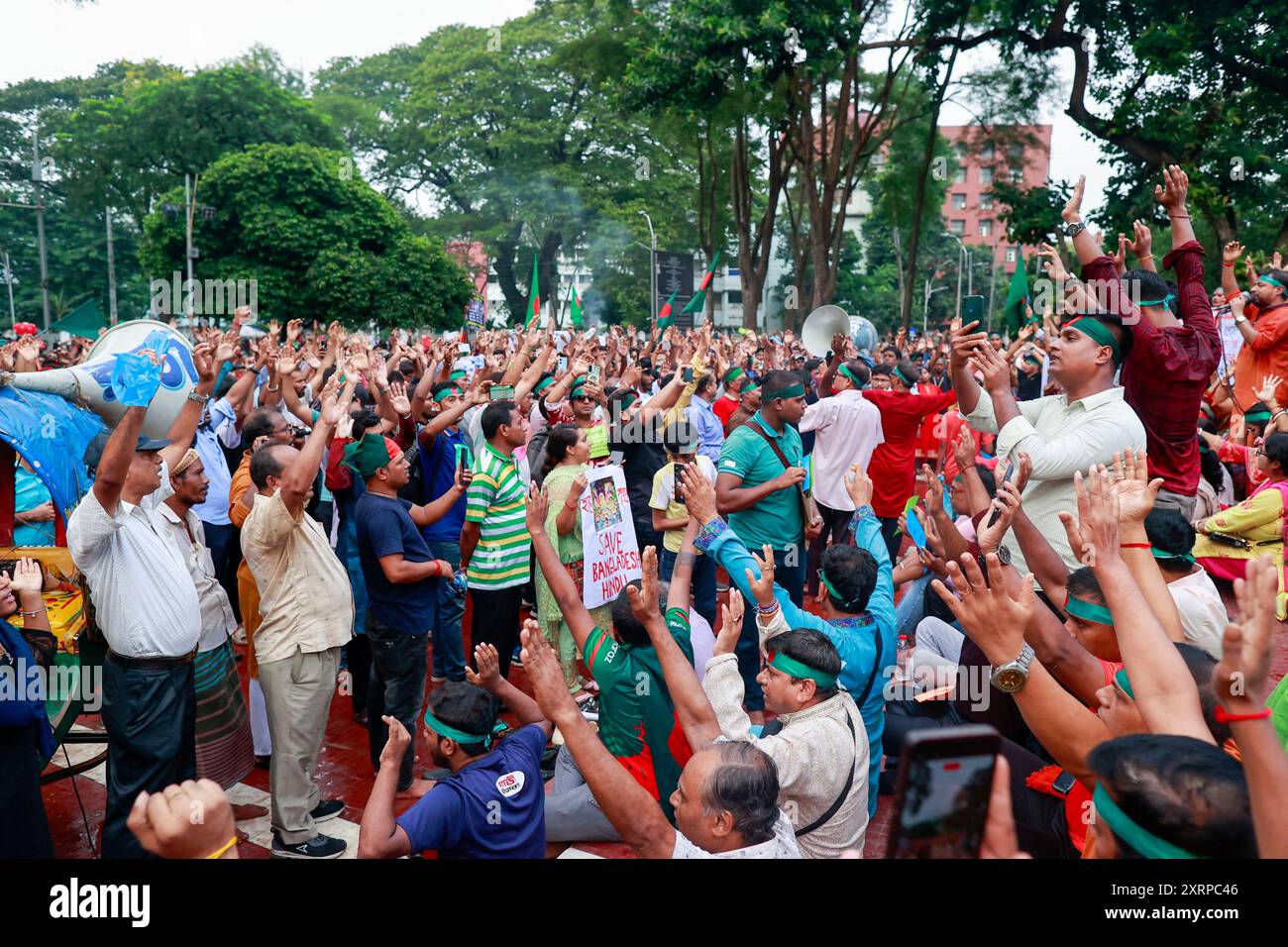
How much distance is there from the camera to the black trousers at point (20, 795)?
3.32m

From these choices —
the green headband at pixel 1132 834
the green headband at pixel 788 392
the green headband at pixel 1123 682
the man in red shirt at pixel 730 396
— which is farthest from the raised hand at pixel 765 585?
the man in red shirt at pixel 730 396

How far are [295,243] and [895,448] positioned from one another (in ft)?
76.9

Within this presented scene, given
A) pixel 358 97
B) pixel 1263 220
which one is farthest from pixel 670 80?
pixel 358 97

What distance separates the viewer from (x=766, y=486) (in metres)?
5.82

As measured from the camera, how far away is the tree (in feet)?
90.7

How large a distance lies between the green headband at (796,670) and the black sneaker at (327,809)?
2.67 m

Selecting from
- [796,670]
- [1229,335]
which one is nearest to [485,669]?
[796,670]

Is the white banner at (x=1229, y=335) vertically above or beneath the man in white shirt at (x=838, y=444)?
above

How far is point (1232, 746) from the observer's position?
2568 millimetres

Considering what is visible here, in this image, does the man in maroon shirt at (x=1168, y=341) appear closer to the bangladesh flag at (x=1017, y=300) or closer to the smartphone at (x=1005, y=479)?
the smartphone at (x=1005, y=479)

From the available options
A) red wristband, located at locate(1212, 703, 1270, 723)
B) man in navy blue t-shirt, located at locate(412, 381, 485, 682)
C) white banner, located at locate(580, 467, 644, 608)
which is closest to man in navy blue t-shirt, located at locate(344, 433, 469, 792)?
man in navy blue t-shirt, located at locate(412, 381, 485, 682)

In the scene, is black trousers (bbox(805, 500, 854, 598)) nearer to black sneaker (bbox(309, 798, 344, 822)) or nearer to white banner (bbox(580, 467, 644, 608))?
white banner (bbox(580, 467, 644, 608))

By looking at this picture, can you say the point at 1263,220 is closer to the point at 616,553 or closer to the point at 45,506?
the point at 616,553

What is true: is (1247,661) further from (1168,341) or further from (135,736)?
(135,736)
